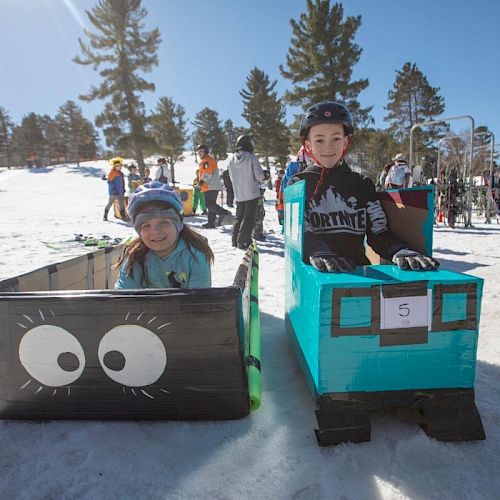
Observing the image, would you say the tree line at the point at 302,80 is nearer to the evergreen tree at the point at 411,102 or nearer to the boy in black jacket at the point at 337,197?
the evergreen tree at the point at 411,102

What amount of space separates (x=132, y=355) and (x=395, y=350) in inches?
41.1

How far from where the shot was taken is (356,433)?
4.49 feet

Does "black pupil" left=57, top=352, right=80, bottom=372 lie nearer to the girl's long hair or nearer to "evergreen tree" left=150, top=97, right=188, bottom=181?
the girl's long hair

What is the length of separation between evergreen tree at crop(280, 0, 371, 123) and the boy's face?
73.5ft

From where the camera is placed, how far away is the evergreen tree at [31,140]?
56.9 metres

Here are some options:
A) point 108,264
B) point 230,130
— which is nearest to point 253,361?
point 108,264

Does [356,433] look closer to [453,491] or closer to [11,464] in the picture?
[453,491]

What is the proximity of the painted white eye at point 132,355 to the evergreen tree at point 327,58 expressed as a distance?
2363cm

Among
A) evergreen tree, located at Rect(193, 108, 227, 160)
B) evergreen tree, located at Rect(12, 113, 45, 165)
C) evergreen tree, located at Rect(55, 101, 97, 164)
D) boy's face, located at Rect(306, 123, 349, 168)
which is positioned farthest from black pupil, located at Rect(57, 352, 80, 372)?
evergreen tree, located at Rect(12, 113, 45, 165)

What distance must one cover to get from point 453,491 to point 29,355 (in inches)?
64.4

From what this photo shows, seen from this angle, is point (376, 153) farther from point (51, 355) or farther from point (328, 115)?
point (51, 355)

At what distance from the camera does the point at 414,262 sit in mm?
1554

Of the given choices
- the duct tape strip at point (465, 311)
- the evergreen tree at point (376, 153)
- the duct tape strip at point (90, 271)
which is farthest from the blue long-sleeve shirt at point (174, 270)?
the evergreen tree at point (376, 153)

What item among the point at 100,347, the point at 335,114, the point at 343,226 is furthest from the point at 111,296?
the point at 335,114
